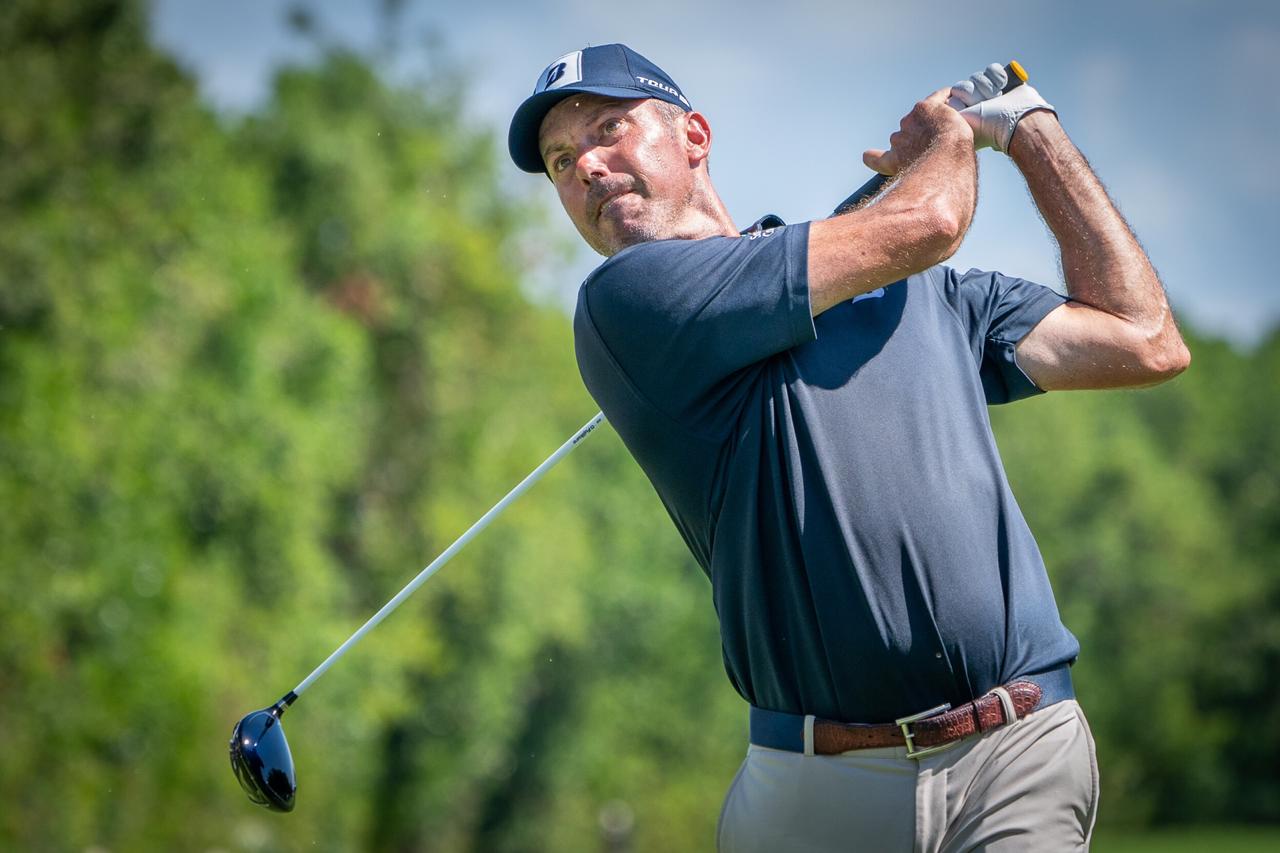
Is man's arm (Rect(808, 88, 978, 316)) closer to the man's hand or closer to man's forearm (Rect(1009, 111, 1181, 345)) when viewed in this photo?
the man's hand

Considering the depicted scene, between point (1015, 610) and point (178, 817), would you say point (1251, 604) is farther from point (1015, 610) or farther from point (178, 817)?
point (1015, 610)

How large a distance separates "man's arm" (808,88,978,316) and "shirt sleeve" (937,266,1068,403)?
323mm

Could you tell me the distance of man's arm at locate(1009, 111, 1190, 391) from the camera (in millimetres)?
3438

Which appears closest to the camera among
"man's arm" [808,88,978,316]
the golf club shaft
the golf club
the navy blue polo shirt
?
the navy blue polo shirt

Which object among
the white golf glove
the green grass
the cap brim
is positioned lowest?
the green grass

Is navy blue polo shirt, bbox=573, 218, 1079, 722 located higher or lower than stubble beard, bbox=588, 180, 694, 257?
lower

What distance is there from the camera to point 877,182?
372 cm

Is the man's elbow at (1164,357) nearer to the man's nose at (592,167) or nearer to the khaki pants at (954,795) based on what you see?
the khaki pants at (954,795)

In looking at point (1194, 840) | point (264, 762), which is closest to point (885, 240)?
point (264, 762)

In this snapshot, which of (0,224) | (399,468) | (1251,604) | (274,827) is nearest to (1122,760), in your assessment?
(1251,604)

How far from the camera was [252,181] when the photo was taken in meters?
29.4

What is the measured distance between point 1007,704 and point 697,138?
1643mm

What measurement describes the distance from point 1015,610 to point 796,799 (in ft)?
1.85

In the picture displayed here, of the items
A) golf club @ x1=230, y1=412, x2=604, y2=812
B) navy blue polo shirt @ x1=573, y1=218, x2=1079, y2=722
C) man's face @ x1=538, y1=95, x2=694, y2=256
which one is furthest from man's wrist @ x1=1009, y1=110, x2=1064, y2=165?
golf club @ x1=230, y1=412, x2=604, y2=812
